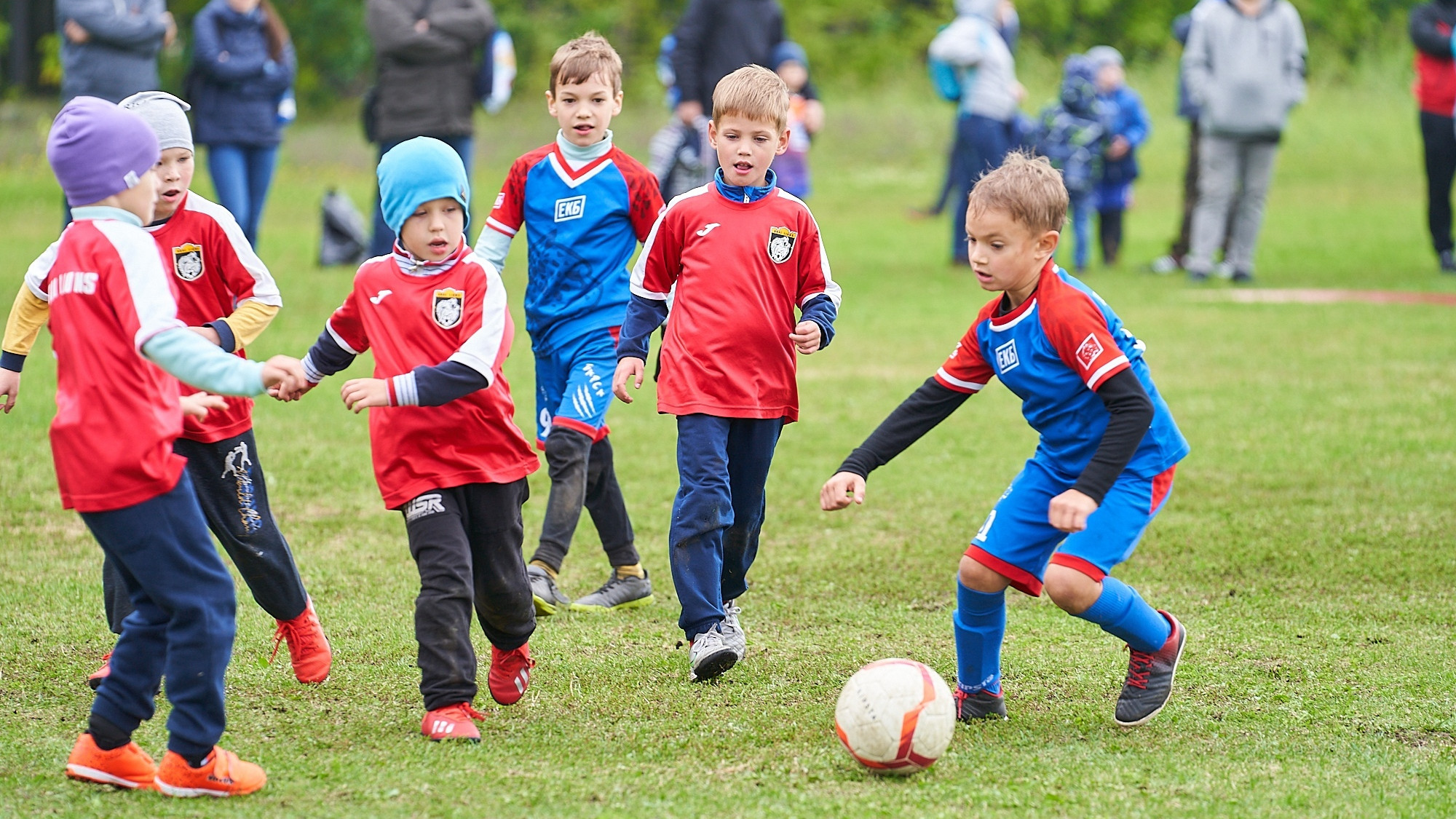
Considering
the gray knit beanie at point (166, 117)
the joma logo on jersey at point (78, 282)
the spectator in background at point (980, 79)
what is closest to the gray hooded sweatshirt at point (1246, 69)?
the spectator in background at point (980, 79)

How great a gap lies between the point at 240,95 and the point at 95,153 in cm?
781

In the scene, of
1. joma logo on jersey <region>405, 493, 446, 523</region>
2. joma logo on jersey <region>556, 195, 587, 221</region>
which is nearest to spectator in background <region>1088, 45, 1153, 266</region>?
joma logo on jersey <region>556, 195, 587, 221</region>

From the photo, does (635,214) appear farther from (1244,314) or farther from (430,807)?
(1244,314)

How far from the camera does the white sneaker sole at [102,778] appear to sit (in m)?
3.51

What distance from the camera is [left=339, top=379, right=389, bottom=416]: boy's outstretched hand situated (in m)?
3.56

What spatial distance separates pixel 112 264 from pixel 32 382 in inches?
237

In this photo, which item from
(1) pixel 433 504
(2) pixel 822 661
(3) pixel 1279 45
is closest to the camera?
(1) pixel 433 504

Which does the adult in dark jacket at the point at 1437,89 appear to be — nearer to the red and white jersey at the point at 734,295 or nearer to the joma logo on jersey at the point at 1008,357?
the red and white jersey at the point at 734,295

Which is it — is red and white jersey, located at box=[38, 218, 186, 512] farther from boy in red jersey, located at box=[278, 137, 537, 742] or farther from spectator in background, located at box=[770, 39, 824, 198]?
spectator in background, located at box=[770, 39, 824, 198]

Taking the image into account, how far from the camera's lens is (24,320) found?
4184 millimetres

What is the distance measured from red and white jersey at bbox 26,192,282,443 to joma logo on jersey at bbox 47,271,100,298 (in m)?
0.80

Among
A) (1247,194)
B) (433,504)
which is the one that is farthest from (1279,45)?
(433,504)

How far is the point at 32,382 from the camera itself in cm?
873

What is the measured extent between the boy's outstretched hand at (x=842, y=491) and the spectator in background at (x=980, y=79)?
31.2 feet
